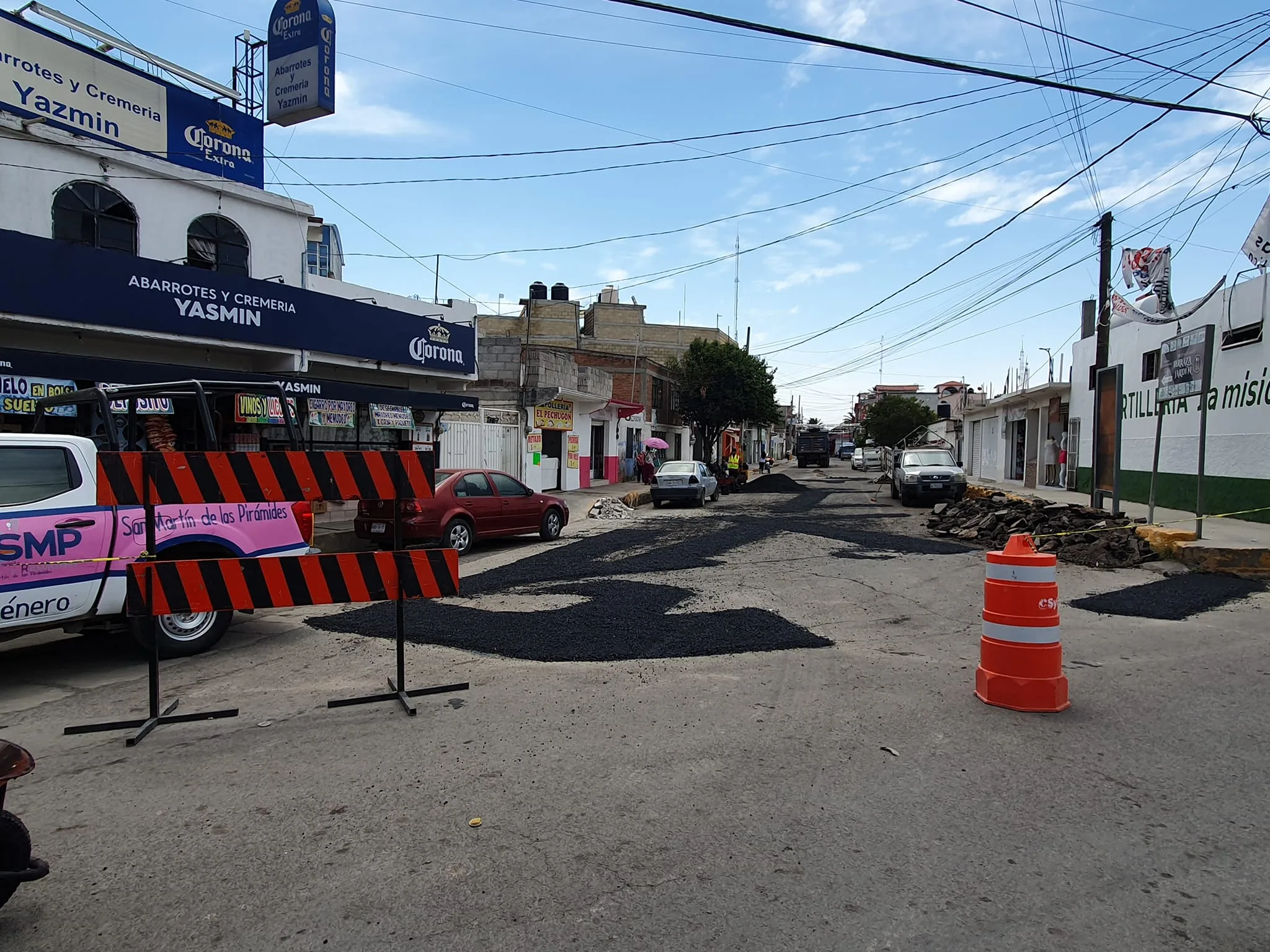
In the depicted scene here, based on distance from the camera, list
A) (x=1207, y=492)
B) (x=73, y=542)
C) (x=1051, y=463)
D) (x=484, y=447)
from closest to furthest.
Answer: (x=73, y=542) < (x=1207, y=492) < (x=484, y=447) < (x=1051, y=463)

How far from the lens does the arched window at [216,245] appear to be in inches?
648

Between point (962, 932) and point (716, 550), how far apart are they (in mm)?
10154

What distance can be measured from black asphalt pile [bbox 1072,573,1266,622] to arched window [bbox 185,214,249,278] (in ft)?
54.8

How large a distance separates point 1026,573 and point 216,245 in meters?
17.5

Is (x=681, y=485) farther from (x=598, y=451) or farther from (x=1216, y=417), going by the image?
(x=1216, y=417)

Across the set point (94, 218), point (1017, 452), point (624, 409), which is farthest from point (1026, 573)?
point (1017, 452)

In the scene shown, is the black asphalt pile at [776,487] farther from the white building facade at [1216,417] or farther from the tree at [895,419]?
the tree at [895,419]

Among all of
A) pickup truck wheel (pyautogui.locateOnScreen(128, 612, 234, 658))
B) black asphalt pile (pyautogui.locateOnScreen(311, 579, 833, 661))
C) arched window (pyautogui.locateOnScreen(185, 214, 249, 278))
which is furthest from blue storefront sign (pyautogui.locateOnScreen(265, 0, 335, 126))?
pickup truck wheel (pyautogui.locateOnScreen(128, 612, 234, 658))

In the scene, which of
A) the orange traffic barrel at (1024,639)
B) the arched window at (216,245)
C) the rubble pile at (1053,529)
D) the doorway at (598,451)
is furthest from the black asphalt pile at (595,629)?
the doorway at (598,451)

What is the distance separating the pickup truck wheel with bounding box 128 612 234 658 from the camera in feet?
21.3

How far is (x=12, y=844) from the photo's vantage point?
9.15 ft

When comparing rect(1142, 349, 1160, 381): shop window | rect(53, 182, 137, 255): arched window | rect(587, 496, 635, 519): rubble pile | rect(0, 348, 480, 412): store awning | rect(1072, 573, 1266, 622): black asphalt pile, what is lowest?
rect(587, 496, 635, 519): rubble pile

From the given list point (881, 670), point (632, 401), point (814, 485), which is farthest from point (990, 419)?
point (881, 670)

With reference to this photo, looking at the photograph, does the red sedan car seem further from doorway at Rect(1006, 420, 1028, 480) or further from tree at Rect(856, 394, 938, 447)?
tree at Rect(856, 394, 938, 447)
